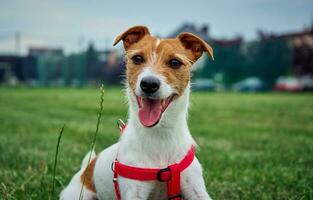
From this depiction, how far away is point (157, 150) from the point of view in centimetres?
350

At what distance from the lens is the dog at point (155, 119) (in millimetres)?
3377

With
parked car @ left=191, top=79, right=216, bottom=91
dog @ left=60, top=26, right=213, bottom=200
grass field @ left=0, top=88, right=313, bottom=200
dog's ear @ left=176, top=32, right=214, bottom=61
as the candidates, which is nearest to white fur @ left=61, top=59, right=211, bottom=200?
dog @ left=60, top=26, right=213, bottom=200

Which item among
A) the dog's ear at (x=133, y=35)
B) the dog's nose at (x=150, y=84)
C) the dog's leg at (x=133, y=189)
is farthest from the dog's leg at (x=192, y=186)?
the dog's ear at (x=133, y=35)

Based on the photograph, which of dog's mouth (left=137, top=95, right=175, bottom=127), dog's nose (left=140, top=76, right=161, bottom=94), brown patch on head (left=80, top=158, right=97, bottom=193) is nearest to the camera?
dog's nose (left=140, top=76, right=161, bottom=94)

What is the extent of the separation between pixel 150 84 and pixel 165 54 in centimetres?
39

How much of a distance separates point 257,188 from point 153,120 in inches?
78.0

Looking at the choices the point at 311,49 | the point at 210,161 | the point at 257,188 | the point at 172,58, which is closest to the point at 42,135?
the point at 210,161

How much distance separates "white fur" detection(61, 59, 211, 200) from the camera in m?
3.44

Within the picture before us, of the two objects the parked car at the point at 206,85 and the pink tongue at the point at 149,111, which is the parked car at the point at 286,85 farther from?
the pink tongue at the point at 149,111

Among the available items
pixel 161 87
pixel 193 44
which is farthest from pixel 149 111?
pixel 193 44

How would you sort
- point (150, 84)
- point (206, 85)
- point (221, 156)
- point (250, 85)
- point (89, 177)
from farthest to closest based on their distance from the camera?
point (206, 85) < point (250, 85) < point (221, 156) < point (89, 177) < point (150, 84)

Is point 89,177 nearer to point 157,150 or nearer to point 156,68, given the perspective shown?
point 157,150

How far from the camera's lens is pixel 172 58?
354 cm

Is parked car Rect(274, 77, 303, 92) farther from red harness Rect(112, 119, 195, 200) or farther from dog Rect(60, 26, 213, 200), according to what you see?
red harness Rect(112, 119, 195, 200)
